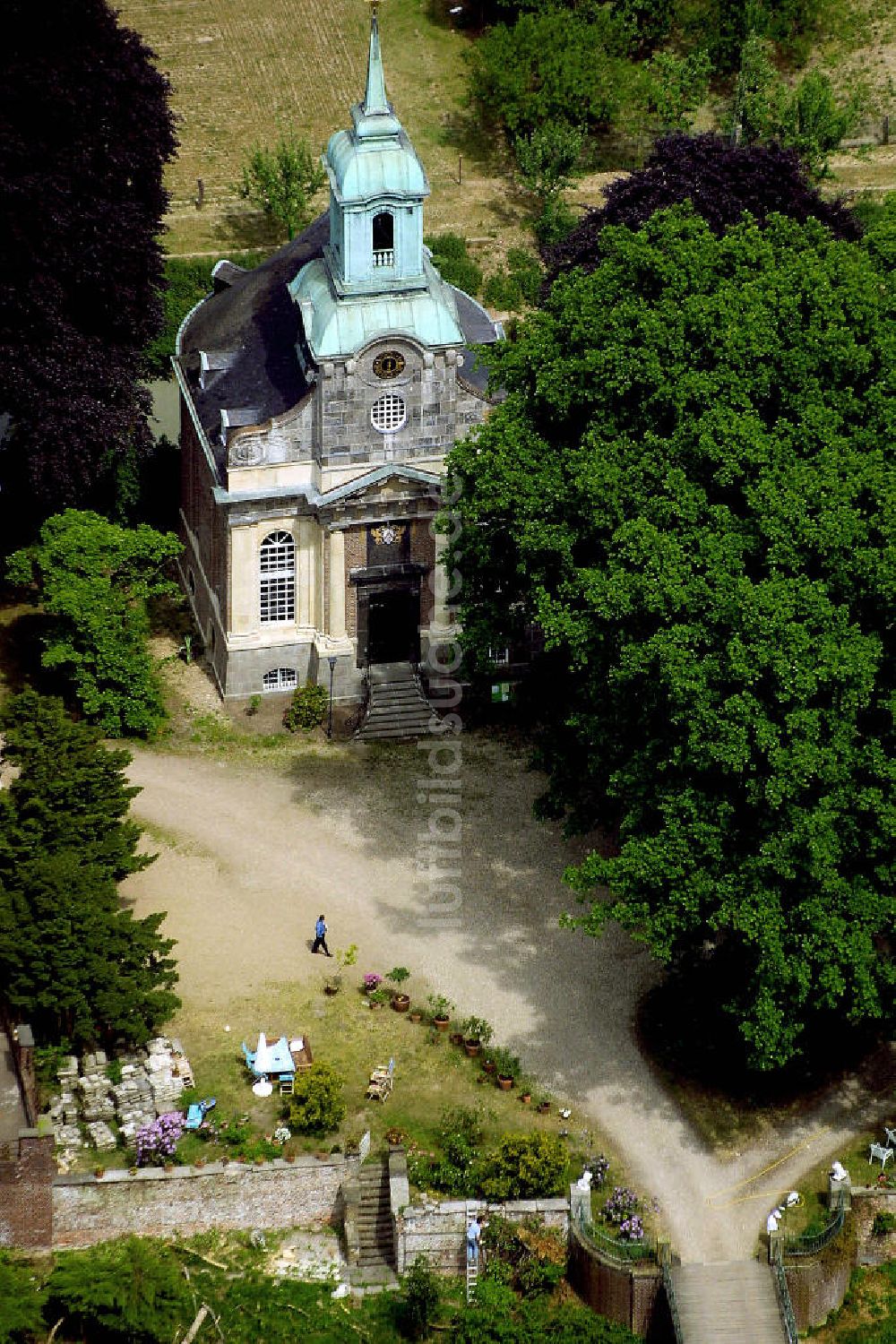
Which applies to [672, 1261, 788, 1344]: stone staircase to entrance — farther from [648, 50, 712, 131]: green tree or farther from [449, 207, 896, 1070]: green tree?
[648, 50, 712, 131]: green tree

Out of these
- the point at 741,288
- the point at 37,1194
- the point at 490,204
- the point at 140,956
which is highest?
the point at 490,204

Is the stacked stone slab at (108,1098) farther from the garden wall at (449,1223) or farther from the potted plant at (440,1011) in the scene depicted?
the garden wall at (449,1223)

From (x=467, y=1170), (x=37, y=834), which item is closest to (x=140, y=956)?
(x=37, y=834)

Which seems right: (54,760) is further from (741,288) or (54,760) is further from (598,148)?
(598,148)

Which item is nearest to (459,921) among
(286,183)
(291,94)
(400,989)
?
(400,989)

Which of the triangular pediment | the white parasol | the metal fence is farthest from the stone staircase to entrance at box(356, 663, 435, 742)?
the metal fence

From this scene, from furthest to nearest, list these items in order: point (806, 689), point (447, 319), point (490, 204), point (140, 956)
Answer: point (490, 204), point (447, 319), point (140, 956), point (806, 689)
